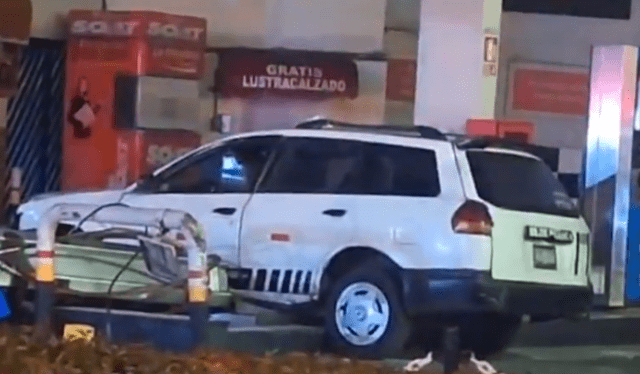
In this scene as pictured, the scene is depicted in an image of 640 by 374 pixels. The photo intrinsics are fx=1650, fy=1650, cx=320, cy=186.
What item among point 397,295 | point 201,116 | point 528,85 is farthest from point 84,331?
point 528,85

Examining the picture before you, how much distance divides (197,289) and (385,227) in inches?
150

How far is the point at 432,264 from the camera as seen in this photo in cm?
1232

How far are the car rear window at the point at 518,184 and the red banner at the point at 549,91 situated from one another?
925 centimetres

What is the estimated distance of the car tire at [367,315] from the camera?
12.4 m

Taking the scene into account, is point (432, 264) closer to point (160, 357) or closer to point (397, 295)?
point (397, 295)

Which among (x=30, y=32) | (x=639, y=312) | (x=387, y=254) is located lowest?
(x=639, y=312)

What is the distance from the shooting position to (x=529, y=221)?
1261 cm

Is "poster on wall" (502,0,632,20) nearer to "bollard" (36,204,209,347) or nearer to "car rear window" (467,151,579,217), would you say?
"car rear window" (467,151,579,217)

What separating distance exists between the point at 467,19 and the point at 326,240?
498cm

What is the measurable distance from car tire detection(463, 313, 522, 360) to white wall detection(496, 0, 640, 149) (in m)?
8.70

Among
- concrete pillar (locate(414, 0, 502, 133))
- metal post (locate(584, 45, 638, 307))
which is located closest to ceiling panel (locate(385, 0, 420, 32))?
concrete pillar (locate(414, 0, 502, 133))

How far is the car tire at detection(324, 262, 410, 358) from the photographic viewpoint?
12.4 meters

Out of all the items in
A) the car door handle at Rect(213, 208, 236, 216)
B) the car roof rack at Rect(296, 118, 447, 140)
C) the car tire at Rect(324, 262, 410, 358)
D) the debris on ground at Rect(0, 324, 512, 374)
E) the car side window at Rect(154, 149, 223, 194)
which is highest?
the car roof rack at Rect(296, 118, 447, 140)

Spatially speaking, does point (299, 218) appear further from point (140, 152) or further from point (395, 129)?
point (140, 152)
